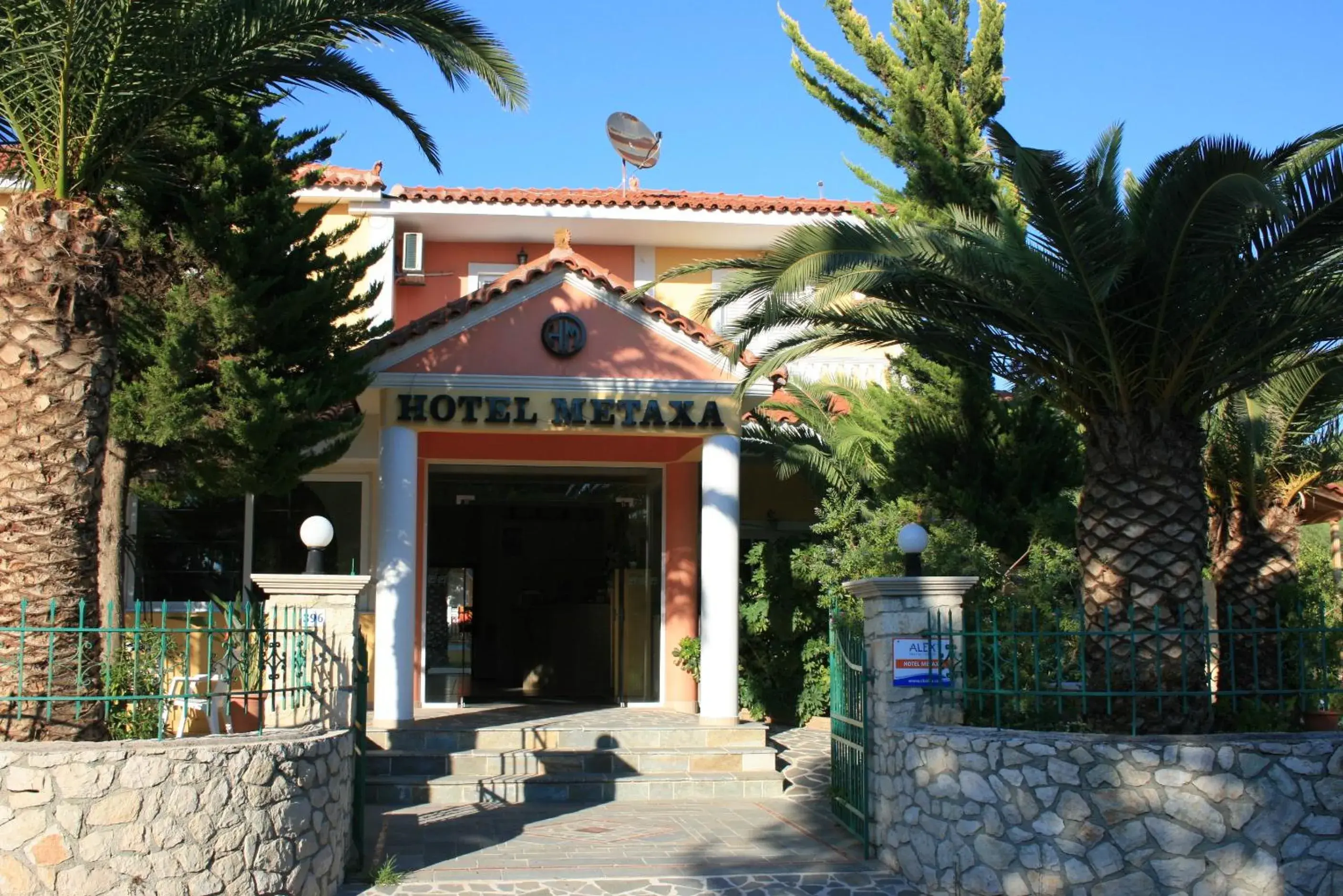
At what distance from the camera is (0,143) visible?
9.38 metres

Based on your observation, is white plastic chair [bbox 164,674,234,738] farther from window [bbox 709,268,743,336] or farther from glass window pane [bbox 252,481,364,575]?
window [bbox 709,268,743,336]

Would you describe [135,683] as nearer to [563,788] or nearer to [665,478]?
[563,788]

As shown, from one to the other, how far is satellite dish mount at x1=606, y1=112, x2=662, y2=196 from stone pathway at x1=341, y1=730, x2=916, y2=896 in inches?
401

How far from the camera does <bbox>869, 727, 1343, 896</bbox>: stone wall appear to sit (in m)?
7.57

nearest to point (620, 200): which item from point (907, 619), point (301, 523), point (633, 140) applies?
point (633, 140)

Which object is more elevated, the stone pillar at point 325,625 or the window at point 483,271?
the window at point 483,271

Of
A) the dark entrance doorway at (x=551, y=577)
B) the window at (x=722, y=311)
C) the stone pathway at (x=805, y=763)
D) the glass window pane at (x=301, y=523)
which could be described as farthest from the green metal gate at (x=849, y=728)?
the window at (x=722, y=311)

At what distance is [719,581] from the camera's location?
44.9 feet

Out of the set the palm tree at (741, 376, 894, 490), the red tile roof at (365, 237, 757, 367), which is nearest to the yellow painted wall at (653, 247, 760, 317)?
the palm tree at (741, 376, 894, 490)

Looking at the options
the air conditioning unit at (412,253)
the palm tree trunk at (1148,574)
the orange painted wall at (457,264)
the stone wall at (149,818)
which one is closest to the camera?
the stone wall at (149,818)

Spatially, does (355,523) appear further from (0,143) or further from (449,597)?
(0,143)

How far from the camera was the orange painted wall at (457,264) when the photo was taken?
780 inches

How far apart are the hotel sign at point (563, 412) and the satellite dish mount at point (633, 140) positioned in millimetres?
6356

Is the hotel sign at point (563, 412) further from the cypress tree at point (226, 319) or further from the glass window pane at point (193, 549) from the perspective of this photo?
the glass window pane at point (193, 549)
